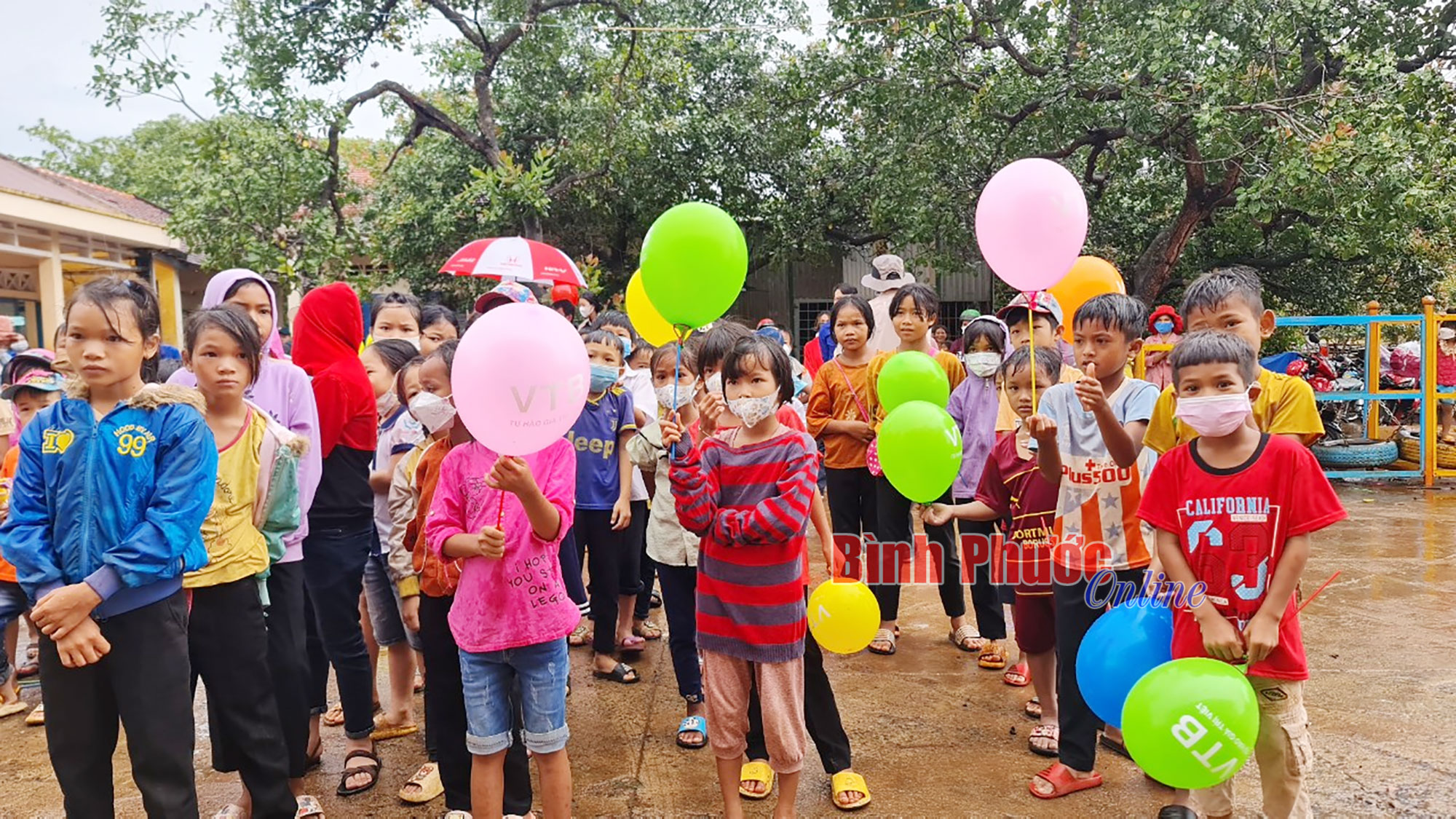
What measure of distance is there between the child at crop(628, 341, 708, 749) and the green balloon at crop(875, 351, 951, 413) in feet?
2.68

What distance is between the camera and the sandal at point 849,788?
2.83 m

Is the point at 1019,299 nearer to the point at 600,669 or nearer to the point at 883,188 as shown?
the point at 600,669

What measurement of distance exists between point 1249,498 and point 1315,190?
690 cm

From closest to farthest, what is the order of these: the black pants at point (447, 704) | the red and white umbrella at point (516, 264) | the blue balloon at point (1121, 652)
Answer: the blue balloon at point (1121, 652) → the black pants at point (447, 704) → the red and white umbrella at point (516, 264)

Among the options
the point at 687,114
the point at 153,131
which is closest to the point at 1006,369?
the point at 687,114

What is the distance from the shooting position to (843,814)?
2.82 m

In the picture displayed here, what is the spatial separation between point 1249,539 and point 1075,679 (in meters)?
0.86

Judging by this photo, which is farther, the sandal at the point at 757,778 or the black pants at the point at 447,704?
the sandal at the point at 757,778

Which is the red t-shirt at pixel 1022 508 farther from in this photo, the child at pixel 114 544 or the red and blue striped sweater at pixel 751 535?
the child at pixel 114 544

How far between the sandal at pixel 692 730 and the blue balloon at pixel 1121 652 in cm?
141

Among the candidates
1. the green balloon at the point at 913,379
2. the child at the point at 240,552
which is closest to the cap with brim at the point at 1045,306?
the green balloon at the point at 913,379

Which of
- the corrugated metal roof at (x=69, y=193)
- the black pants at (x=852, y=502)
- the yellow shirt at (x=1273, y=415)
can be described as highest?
the corrugated metal roof at (x=69, y=193)

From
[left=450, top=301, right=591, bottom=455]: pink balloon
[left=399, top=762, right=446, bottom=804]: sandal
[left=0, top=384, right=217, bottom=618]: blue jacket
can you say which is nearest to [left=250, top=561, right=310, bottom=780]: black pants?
[left=399, top=762, right=446, bottom=804]: sandal

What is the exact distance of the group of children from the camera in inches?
86.0
